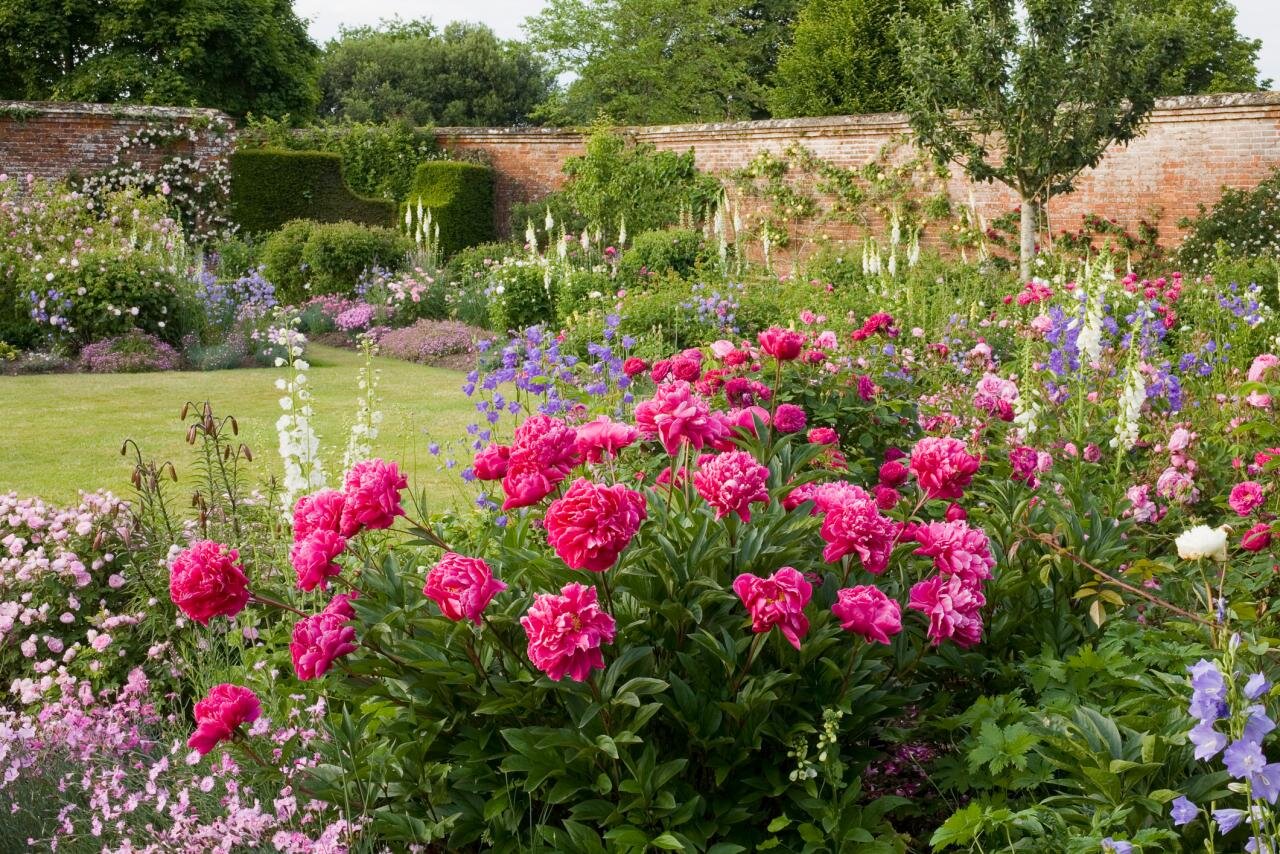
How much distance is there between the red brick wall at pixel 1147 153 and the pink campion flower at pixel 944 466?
1215 centimetres

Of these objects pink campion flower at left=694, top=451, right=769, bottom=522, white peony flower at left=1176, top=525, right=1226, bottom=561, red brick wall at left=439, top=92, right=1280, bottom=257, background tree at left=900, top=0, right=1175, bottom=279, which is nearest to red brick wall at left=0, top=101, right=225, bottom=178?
red brick wall at left=439, top=92, right=1280, bottom=257

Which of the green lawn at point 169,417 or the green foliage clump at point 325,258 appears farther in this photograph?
the green foliage clump at point 325,258

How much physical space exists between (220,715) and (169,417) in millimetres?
6254

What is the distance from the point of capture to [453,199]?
17.4m

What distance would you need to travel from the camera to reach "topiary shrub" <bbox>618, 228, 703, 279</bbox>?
11812 millimetres

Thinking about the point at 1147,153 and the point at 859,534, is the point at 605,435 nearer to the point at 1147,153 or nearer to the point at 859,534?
the point at 859,534

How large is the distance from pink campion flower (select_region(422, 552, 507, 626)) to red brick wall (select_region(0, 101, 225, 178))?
56.9 feet

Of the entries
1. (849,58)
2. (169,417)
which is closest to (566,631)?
(169,417)

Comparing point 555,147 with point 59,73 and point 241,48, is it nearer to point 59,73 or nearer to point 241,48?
point 241,48

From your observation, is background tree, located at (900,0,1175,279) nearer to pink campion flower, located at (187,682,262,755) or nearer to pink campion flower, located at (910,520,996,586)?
pink campion flower, located at (910,520,996,586)

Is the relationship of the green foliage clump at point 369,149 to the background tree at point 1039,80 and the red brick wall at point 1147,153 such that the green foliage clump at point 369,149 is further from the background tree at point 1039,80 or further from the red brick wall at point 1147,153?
the background tree at point 1039,80

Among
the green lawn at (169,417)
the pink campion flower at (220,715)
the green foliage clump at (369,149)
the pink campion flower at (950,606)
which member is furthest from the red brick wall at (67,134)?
the pink campion flower at (950,606)

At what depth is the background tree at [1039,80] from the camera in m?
10.2

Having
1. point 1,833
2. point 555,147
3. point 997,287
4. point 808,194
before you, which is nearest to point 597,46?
point 555,147
